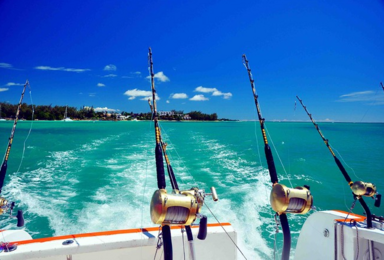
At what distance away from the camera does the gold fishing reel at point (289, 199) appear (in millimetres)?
1815

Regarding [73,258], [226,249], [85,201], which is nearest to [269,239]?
[226,249]

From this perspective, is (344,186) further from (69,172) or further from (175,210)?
(69,172)

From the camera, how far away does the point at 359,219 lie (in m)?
2.77

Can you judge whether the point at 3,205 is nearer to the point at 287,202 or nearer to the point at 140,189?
the point at 287,202

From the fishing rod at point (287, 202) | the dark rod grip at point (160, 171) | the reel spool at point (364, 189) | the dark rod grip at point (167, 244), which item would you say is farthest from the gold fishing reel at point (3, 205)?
the reel spool at point (364, 189)

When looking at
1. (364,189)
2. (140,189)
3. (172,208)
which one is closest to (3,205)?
(172,208)

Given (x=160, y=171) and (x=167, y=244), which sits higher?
(x=160, y=171)

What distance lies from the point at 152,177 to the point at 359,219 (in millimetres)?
6927

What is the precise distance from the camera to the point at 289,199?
1816 millimetres

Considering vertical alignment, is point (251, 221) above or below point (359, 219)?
below

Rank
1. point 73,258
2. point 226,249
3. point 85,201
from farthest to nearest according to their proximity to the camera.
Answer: point 85,201 → point 226,249 → point 73,258

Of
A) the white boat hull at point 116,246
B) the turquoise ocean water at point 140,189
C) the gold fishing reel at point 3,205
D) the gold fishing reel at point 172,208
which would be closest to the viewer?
the gold fishing reel at point 172,208

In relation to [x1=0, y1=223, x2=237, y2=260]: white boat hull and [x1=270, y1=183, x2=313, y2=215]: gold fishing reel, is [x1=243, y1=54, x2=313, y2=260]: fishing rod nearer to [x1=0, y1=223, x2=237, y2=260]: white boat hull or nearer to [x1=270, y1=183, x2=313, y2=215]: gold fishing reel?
[x1=270, y1=183, x2=313, y2=215]: gold fishing reel

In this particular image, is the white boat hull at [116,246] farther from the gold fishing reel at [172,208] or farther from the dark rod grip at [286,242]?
the gold fishing reel at [172,208]
